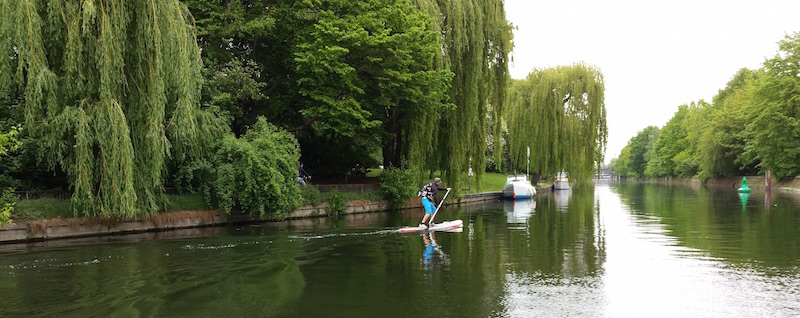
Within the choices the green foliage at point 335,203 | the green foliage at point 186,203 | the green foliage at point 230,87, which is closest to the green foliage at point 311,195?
the green foliage at point 335,203

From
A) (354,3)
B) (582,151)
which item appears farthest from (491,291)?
(582,151)

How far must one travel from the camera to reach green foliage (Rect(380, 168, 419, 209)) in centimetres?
2858

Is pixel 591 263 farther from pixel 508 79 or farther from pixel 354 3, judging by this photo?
pixel 508 79

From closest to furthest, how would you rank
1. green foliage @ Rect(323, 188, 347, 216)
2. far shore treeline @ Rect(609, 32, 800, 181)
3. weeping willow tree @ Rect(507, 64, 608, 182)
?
green foliage @ Rect(323, 188, 347, 216) < weeping willow tree @ Rect(507, 64, 608, 182) < far shore treeline @ Rect(609, 32, 800, 181)

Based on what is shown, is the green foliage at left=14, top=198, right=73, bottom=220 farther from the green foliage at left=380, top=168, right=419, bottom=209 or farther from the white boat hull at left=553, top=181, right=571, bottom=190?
the white boat hull at left=553, top=181, right=571, bottom=190

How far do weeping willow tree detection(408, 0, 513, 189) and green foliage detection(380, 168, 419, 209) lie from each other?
85 centimetres

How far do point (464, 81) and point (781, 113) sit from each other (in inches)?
1532

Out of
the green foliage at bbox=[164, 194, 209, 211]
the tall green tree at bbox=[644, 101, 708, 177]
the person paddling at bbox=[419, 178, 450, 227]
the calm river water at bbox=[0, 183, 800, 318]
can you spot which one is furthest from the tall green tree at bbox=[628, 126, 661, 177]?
the green foliage at bbox=[164, 194, 209, 211]

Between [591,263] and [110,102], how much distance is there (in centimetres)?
1271

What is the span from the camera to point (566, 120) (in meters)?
47.6

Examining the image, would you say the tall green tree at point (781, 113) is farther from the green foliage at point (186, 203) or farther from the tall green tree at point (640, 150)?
the tall green tree at point (640, 150)

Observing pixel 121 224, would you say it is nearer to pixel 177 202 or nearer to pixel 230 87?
pixel 177 202

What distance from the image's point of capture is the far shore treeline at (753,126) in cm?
5211

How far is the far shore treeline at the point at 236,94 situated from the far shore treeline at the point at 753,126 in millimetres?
34637
